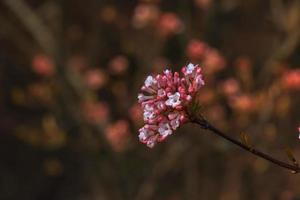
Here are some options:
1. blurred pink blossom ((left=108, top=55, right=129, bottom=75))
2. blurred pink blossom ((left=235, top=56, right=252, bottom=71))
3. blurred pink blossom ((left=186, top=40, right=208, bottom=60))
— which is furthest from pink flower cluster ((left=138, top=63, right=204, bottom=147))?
blurred pink blossom ((left=108, top=55, right=129, bottom=75))

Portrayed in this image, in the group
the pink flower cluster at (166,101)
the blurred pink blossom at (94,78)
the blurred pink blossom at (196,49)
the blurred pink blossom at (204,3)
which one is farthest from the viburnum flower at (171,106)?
the blurred pink blossom at (94,78)

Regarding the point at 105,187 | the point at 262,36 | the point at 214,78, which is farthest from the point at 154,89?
the point at 262,36

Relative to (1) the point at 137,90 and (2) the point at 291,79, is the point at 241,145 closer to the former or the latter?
(2) the point at 291,79

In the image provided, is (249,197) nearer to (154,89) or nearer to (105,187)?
(105,187)

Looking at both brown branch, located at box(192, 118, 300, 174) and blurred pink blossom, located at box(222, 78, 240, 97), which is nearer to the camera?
brown branch, located at box(192, 118, 300, 174)

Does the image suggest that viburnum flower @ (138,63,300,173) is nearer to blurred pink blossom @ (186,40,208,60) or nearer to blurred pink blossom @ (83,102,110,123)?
blurred pink blossom @ (186,40,208,60)
